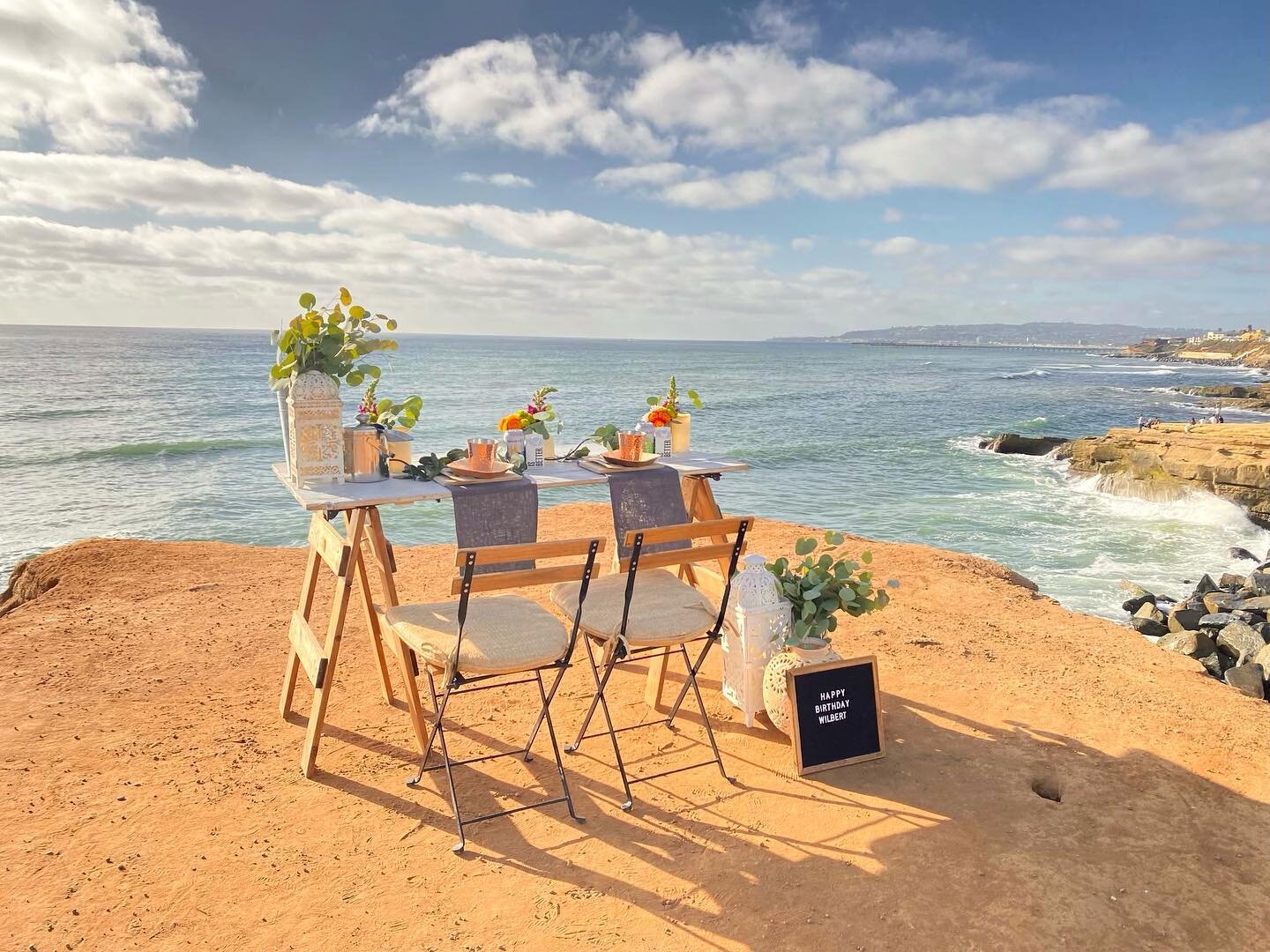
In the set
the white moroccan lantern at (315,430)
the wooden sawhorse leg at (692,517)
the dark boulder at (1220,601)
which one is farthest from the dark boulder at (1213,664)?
the white moroccan lantern at (315,430)

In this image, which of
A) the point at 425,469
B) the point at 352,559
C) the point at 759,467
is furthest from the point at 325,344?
the point at 759,467

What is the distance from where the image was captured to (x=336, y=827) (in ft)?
11.0

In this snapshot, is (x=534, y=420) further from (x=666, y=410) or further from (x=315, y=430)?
(x=315, y=430)

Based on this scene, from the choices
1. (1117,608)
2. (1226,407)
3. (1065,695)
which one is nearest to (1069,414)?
(1226,407)

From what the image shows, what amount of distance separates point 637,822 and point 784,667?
1034mm

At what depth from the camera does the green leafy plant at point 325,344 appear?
3662 mm

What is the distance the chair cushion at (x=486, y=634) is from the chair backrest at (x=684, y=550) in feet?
1.21

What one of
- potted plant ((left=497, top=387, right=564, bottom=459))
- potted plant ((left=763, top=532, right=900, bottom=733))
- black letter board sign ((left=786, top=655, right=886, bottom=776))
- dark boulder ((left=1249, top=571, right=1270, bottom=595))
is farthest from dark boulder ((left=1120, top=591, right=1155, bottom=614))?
potted plant ((left=497, top=387, right=564, bottom=459))

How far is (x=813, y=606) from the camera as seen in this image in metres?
4.03

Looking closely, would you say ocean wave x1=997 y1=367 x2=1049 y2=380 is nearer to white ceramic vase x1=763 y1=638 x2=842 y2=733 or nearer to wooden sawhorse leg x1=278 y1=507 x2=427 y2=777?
white ceramic vase x1=763 y1=638 x2=842 y2=733

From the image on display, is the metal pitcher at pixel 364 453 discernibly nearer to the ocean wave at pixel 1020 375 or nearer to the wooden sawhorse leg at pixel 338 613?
the wooden sawhorse leg at pixel 338 613

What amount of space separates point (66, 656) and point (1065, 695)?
6402mm

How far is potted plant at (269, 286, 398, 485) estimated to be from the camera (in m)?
3.59

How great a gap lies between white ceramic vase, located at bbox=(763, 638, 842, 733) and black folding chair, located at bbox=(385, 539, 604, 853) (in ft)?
3.71
